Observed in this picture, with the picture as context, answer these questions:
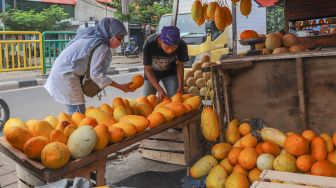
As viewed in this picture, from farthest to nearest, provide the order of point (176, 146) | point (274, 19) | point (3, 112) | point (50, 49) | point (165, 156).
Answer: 1. point (274, 19)
2. point (50, 49)
3. point (3, 112)
4. point (165, 156)
5. point (176, 146)

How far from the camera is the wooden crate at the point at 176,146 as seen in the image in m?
3.52

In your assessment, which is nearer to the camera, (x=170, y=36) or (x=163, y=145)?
(x=170, y=36)

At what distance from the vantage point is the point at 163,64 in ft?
13.7

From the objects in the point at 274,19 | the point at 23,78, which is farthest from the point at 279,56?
the point at 274,19

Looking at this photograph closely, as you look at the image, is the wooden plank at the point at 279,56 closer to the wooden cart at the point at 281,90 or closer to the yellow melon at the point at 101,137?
the wooden cart at the point at 281,90

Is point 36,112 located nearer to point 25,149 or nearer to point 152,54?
point 152,54

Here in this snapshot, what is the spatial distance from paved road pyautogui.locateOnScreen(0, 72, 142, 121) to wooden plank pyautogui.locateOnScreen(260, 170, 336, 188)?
16.2 feet

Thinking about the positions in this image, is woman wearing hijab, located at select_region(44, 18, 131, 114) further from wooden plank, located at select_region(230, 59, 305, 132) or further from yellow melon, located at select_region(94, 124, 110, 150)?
wooden plank, located at select_region(230, 59, 305, 132)

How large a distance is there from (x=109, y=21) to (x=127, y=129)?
1168mm

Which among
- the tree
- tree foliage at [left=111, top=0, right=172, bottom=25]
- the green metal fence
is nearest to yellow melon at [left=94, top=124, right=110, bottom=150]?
the green metal fence

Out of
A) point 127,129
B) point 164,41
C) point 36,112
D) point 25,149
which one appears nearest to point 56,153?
point 25,149

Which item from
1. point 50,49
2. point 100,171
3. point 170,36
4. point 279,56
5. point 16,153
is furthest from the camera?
point 50,49

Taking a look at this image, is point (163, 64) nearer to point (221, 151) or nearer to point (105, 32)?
point (105, 32)

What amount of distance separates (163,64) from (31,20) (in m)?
15.7
